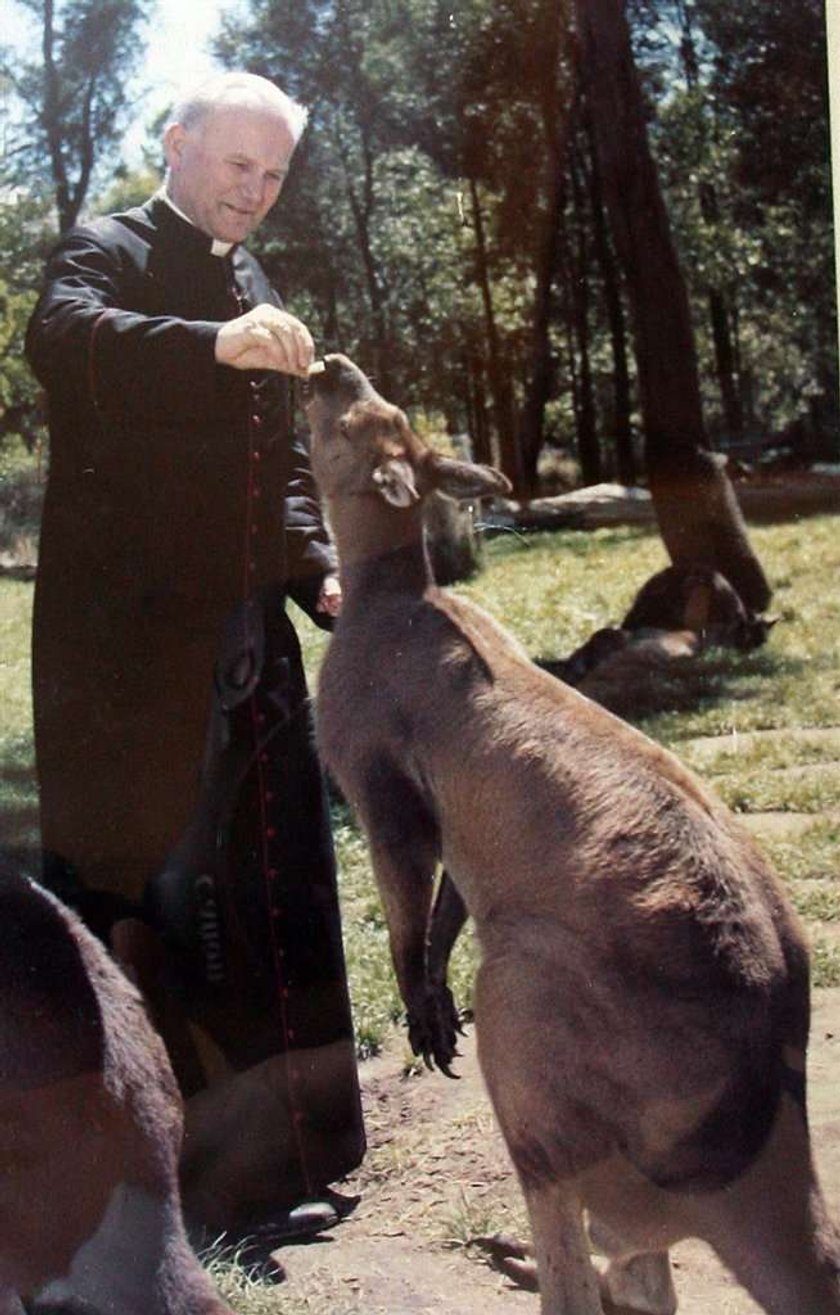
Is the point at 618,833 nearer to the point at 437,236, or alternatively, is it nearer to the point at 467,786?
the point at 467,786

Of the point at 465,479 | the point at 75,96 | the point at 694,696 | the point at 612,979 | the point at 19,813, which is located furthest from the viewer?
the point at 694,696

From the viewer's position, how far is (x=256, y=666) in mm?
4281

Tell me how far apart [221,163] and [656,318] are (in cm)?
117

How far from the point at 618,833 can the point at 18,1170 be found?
1591 millimetres

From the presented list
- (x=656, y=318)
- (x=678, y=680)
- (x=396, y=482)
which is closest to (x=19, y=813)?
(x=396, y=482)

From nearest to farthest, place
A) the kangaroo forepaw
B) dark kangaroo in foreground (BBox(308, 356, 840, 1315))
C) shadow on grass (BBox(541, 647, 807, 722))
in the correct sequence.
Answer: dark kangaroo in foreground (BBox(308, 356, 840, 1315)) < the kangaroo forepaw < shadow on grass (BBox(541, 647, 807, 722))

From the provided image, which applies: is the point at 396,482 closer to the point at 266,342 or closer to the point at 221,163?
the point at 266,342

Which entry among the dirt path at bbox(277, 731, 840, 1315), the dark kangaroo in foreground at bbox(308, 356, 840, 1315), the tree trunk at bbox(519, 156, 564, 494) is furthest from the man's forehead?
the dirt path at bbox(277, 731, 840, 1315)

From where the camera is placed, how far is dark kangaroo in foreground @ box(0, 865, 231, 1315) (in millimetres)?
4059

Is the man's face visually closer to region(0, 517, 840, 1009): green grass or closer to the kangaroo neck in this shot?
the kangaroo neck

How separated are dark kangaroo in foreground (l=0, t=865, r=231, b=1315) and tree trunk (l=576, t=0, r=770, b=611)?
1.88 meters

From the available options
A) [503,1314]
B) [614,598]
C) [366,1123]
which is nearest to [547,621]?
[614,598]

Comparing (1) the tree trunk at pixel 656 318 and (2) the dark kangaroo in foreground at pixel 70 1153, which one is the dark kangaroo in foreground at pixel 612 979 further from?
(2) the dark kangaroo in foreground at pixel 70 1153

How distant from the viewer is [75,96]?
4.13m
